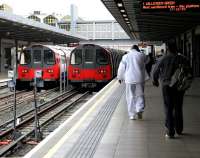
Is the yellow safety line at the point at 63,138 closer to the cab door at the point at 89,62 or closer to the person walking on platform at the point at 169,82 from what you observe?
the person walking on platform at the point at 169,82

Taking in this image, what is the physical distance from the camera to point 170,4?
16.3 meters

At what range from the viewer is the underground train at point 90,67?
28328 mm

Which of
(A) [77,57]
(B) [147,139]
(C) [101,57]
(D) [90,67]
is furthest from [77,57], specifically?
(B) [147,139]

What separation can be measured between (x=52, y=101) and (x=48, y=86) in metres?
6.91

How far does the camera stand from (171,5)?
53.4 feet

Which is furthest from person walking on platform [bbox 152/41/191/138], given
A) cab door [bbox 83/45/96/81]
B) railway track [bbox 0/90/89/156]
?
cab door [bbox 83/45/96/81]

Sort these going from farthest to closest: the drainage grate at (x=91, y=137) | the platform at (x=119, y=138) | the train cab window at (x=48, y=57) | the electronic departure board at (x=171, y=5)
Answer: the train cab window at (x=48, y=57) < the electronic departure board at (x=171, y=5) < the drainage grate at (x=91, y=137) < the platform at (x=119, y=138)

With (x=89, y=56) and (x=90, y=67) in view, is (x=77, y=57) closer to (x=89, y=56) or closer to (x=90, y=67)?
(x=89, y=56)

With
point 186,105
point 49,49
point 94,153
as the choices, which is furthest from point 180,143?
point 49,49

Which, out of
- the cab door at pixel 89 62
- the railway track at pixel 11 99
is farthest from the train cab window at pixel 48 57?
the cab door at pixel 89 62

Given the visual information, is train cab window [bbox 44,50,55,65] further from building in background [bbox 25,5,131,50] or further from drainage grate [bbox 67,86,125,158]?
building in background [bbox 25,5,131,50]

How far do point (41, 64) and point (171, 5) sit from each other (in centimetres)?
1507

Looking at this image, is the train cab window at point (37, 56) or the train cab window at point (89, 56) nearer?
the train cab window at point (89, 56)

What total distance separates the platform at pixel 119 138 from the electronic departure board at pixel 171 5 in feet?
13.0
